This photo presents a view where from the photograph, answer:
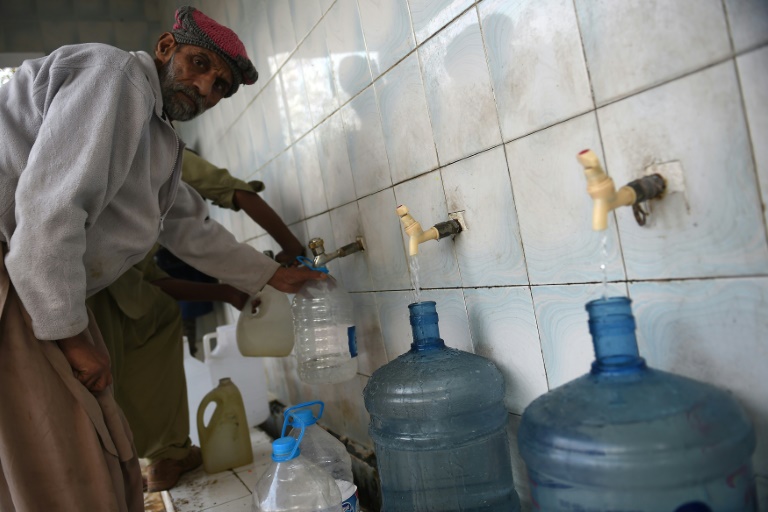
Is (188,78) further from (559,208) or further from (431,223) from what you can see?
(559,208)

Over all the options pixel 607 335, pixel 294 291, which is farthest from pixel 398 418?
pixel 294 291

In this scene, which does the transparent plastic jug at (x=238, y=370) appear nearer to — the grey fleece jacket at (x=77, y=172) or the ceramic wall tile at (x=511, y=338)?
the grey fleece jacket at (x=77, y=172)

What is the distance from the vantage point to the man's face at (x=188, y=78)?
1531mm

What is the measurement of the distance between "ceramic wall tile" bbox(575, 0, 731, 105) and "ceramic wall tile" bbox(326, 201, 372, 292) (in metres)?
0.93

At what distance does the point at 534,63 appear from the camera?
101 centimetres

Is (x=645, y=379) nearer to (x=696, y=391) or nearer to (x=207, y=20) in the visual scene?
(x=696, y=391)

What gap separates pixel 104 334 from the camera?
1922mm

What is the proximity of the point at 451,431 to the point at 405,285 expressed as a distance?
18.3 inches

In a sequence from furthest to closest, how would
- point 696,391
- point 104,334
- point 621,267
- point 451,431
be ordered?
1. point 104,334
2. point 451,431
3. point 621,267
4. point 696,391

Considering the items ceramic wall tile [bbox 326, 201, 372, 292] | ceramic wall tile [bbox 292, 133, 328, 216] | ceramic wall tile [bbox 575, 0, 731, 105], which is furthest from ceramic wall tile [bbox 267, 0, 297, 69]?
ceramic wall tile [bbox 575, 0, 731, 105]

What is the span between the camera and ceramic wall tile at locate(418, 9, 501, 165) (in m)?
1.13

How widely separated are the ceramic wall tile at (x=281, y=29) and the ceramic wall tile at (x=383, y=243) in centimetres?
74

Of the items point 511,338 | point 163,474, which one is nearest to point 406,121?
point 511,338

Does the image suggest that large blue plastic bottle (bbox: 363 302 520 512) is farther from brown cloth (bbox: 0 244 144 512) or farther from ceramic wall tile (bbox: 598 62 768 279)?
brown cloth (bbox: 0 244 144 512)
